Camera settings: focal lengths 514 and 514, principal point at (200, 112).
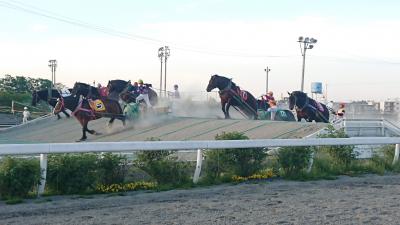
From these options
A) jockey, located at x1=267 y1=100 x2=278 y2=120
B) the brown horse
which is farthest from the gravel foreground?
jockey, located at x1=267 y1=100 x2=278 y2=120

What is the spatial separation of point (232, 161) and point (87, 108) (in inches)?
688

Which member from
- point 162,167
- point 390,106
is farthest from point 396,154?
point 390,106

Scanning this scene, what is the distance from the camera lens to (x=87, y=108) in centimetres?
2622

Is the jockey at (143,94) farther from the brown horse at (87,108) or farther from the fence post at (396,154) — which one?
the fence post at (396,154)

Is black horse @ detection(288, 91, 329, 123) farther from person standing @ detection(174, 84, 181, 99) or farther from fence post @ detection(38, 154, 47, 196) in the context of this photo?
fence post @ detection(38, 154, 47, 196)

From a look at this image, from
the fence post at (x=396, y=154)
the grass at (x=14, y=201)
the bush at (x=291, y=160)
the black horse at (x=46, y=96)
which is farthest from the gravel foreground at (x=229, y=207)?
the black horse at (x=46, y=96)

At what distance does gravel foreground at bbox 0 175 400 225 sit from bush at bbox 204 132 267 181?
62 centimetres

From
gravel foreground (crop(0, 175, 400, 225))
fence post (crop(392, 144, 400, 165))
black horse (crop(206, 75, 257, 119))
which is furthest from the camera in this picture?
black horse (crop(206, 75, 257, 119))

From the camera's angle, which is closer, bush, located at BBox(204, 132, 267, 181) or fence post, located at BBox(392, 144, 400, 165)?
bush, located at BBox(204, 132, 267, 181)

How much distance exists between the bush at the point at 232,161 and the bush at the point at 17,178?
127 inches

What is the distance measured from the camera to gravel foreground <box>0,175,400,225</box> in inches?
248

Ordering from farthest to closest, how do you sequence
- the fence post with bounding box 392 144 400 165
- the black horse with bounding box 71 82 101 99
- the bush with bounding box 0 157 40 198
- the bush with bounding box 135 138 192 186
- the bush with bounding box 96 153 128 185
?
the black horse with bounding box 71 82 101 99 < the fence post with bounding box 392 144 400 165 < the bush with bounding box 135 138 192 186 < the bush with bounding box 96 153 128 185 < the bush with bounding box 0 157 40 198

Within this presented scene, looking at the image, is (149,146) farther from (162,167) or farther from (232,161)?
(232,161)

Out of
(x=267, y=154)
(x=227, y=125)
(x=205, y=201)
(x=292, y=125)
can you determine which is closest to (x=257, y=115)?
(x=227, y=125)
